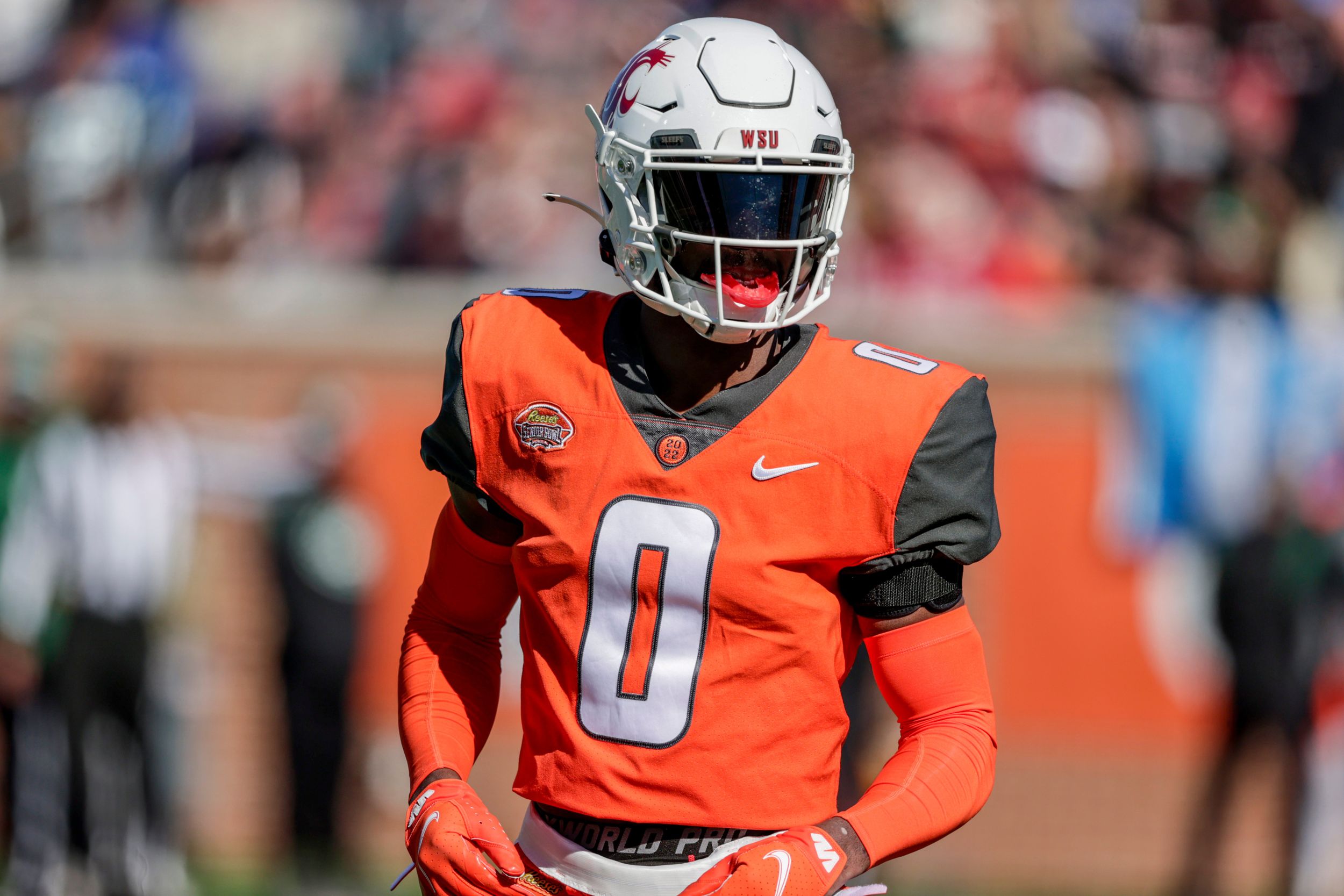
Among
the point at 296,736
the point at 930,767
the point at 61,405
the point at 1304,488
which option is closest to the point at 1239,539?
the point at 1304,488


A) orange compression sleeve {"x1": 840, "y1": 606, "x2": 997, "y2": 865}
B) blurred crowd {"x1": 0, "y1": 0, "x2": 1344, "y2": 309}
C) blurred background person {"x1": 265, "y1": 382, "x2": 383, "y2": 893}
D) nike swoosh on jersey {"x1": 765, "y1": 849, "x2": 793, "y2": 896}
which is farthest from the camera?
blurred crowd {"x1": 0, "y1": 0, "x2": 1344, "y2": 309}

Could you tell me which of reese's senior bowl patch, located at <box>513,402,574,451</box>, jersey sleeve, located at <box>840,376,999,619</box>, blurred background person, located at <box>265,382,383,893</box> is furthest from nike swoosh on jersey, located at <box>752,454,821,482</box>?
blurred background person, located at <box>265,382,383,893</box>

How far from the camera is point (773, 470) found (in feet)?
8.05

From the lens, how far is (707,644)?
8.04ft

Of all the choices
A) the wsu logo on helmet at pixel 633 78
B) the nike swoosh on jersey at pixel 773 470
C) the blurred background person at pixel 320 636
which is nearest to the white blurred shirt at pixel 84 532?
the blurred background person at pixel 320 636

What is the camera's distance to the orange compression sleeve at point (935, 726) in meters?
2.44

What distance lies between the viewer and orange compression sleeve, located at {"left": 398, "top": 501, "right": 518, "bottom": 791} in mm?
2734

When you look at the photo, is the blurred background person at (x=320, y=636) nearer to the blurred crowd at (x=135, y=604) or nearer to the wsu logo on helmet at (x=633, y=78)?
the blurred crowd at (x=135, y=604)

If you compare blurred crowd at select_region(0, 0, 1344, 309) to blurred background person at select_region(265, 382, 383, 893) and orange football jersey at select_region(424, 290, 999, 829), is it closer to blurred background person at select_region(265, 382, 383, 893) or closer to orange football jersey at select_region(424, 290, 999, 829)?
blurred background person at select_region(265, 382, 383, 893)

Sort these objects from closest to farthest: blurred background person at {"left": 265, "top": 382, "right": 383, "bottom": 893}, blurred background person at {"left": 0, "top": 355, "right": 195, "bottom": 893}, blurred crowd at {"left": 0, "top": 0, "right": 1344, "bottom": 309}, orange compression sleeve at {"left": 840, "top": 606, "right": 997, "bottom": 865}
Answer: orange compression sleeve at {"left": 840, "top": 606, "right": 997, "bottom": 865}
blurred background person at {"left": 0, "top": 355, "right": 195, "bottom": 893}
blurred background person at {"left": 265, "top": 382, "right": 383, "bottom": 893}
blurred crowd at {"left": 0, "top": 0, "right": 1344, "bottom": 309}

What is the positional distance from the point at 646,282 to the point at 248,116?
7.30 metres

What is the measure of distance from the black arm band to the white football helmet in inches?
15.2

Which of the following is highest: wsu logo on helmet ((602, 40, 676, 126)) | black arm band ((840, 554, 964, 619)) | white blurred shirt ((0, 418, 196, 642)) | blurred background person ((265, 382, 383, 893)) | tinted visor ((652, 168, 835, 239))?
wsu logo on helmet ((602, 40, 676, 126))

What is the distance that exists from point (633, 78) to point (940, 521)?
0.83 m
